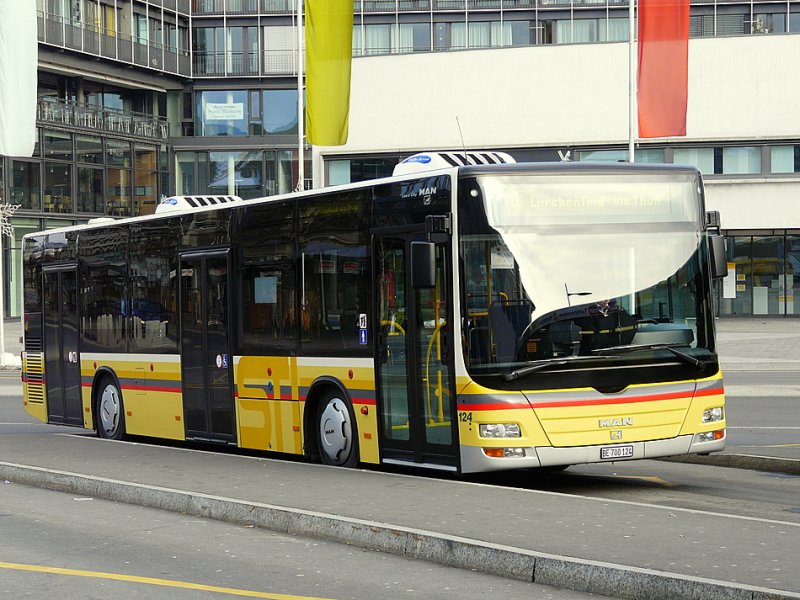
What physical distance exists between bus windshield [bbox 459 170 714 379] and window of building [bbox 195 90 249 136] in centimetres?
5638

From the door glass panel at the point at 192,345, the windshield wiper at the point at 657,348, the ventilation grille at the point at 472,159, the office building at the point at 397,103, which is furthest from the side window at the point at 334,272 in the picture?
the office building at the point at 397,103

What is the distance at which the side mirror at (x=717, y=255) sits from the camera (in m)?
12.3

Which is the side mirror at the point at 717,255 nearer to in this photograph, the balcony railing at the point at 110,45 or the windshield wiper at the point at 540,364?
the windshield wiper at the point at 540,364

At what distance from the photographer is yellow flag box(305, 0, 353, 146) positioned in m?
25.9

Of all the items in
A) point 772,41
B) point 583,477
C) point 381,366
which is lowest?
point 583,477

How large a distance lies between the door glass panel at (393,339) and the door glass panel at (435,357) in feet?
0.96

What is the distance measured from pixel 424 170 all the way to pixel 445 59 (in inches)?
1522

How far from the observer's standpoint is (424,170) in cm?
1297

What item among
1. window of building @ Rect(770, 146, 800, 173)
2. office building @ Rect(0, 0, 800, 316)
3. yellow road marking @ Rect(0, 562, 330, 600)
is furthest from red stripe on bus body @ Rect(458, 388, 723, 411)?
window of building @ Rect(770, 146, 800, 173)

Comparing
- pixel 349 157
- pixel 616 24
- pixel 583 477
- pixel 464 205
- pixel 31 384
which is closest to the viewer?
pixel 464 205

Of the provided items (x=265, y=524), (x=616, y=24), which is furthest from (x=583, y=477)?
(x=616, y=24)

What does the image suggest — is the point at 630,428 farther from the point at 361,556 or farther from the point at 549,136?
the point at 549,136


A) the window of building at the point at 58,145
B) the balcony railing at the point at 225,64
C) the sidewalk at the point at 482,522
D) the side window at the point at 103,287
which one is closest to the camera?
the sidewalk at the point at 482,522

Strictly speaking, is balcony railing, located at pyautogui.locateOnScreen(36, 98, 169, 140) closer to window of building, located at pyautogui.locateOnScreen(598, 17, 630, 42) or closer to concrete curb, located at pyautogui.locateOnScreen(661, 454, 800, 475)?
window of building, located at pyautogui.locateOnScreen(598, 17, 630, 42)
